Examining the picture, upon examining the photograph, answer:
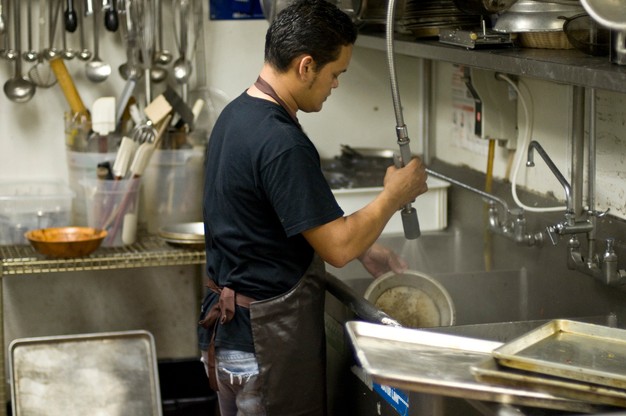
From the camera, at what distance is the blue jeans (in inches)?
91.7

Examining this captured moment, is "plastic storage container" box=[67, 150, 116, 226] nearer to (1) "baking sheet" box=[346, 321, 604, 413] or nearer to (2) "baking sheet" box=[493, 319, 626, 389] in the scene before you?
(1) "baking sheet" box=[346, 321, 604, 413]

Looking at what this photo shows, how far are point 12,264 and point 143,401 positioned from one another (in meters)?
0.62

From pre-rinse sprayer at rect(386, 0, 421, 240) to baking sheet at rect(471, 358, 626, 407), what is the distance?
772mm

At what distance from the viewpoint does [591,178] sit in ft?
8.27

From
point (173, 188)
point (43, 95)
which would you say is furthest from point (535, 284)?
point (43, 95)

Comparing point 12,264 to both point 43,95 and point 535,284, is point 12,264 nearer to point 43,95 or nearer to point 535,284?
point 43,95

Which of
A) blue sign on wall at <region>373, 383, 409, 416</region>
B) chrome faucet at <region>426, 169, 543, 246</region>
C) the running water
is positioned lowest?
blue sign on wall at <region>373, 383, 409, 416</region>

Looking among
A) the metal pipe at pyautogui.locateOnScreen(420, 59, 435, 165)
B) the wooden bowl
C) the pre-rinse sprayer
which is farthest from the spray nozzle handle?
the metal pipe at pyautogui.locateOnScreen(420, 59, 435, 165)

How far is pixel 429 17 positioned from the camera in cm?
271

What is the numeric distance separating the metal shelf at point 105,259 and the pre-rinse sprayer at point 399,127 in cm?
102

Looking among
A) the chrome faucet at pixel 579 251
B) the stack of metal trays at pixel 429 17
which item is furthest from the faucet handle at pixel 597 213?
the stack of metal trays at pixel 429 17

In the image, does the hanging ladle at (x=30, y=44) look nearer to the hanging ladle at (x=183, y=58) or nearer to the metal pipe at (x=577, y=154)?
the hanging ladle at (x=183, y=58)

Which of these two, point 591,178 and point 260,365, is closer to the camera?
point 260,365

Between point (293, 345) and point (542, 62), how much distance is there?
2.80 ft
